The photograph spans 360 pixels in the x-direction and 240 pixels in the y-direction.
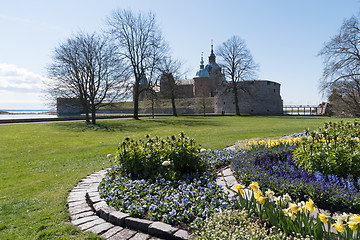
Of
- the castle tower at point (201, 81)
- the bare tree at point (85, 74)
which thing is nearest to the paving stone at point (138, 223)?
the bare tree at point (85, 74)

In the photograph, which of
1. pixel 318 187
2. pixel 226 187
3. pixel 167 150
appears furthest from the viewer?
pixel 167 150

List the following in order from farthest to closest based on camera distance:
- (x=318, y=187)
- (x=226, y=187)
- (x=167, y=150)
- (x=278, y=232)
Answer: (x=167, y=150) < (x=226, y=187) < (x=318, y=187) < (x=278, y=232)

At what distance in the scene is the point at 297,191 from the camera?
11.7 feet

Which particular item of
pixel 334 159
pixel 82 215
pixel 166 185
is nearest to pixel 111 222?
pixel 82 215

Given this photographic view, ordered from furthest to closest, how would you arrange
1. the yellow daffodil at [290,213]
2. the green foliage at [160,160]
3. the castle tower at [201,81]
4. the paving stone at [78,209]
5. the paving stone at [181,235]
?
the castle tower at [201,81] → the green foliage at [160,160] → the paving stone at [78,209] → the paving stone at [181,235] → the yellow daffodil at [290,213]

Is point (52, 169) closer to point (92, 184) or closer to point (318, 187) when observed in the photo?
point (92, 184)

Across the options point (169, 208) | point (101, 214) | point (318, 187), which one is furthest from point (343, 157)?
point (101, 214)

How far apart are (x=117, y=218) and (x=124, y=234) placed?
1.10ft

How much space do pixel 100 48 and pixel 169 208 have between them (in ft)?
77.0

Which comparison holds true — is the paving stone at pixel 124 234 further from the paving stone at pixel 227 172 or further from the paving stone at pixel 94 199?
the paving stone at pixel 227 172

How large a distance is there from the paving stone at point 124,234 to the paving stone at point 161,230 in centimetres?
25

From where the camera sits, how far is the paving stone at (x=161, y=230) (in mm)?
2947

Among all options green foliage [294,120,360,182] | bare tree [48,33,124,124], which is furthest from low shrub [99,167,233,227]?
bare tree [48,33,124,124]

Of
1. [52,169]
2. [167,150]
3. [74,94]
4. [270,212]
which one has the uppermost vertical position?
[74,94]
